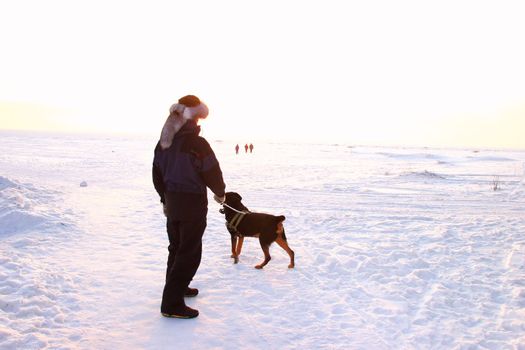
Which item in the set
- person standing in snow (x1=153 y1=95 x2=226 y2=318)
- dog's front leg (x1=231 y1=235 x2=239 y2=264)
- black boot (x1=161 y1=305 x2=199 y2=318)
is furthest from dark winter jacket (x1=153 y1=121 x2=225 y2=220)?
dog's front leg (x1=231 y1=235 x2=239 y2=264)

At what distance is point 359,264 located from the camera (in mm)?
6273

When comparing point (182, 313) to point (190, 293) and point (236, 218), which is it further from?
point (236, 218)

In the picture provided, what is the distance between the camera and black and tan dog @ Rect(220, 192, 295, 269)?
5.72m

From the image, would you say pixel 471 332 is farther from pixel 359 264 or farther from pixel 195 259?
pixel 195 259

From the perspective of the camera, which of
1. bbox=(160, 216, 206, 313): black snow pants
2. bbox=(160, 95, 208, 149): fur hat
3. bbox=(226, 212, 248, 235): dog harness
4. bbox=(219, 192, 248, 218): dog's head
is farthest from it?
bbox=(219, 192, 248, 218): dog's head

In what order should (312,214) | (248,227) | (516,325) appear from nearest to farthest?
→ (516,325) → (248,227) → (312,214)

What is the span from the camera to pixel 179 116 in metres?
3.94

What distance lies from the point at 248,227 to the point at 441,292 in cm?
286

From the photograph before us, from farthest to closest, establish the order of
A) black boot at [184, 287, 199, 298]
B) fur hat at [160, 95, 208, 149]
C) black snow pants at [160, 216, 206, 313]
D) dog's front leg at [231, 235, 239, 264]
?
dog's front leg at [231, 235, 239, 264], black boot at [184, 287, 199, 298], black snow pants at [160, 216, 206, 313], fur hat at [160, 95, 208, 149]

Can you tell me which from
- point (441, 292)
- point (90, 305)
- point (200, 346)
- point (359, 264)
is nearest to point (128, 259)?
point (90, 305)

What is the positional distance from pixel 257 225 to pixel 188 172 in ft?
7.07

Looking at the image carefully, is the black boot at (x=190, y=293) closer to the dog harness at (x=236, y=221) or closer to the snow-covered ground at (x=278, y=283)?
the snow-covered ground at (x=278, y=283)

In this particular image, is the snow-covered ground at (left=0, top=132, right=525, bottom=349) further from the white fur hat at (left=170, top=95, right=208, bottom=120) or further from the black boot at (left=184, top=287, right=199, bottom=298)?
the white fur hat at (left=170, top=95, right=208, bottom=120)

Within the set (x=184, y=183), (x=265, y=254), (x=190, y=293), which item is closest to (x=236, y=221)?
(x=265, y=254)
